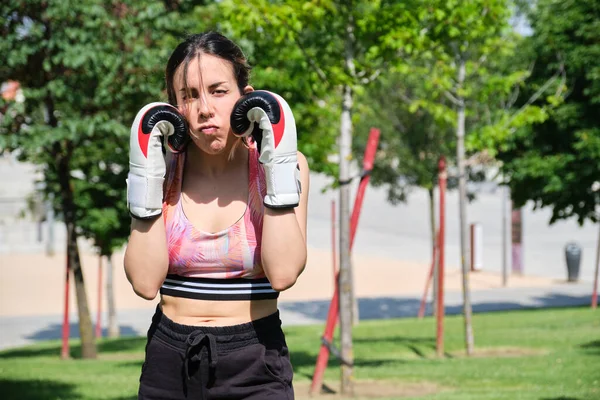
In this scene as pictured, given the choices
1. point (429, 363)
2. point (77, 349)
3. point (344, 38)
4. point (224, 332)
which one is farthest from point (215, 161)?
point (77, 349)

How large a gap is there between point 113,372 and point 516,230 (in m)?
27.5

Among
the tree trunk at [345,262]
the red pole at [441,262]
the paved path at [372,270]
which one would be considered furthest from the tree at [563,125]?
the tree trunk at [345,262]

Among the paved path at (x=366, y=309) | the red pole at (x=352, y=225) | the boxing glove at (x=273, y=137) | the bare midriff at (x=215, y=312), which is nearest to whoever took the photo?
the boxing glove at (x=273, y=137)

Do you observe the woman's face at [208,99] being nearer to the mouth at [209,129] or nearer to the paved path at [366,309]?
the mouth at [209,129]

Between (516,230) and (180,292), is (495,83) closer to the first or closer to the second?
(180,292)

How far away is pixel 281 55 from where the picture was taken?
11.9 m

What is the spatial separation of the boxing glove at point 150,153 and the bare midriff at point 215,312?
0.28 metres

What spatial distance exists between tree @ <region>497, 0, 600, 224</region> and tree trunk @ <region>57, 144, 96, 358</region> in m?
8.23

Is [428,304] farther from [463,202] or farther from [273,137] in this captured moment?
[273,137]

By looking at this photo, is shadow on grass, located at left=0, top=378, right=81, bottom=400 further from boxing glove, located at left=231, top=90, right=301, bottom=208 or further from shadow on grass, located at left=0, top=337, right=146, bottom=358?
boxing glove, located at left=231, top=90, right=301, bottom=208

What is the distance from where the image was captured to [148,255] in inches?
112

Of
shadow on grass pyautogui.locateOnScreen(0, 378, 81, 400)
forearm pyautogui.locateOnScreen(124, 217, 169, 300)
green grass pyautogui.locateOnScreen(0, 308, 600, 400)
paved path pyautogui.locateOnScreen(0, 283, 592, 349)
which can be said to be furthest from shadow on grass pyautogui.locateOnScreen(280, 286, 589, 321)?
forearm pyautogui.locateOnScreen(124, 217, 169, 300)

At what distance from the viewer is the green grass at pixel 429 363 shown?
10.1 metres

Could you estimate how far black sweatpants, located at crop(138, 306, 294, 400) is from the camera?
2.82 metres
